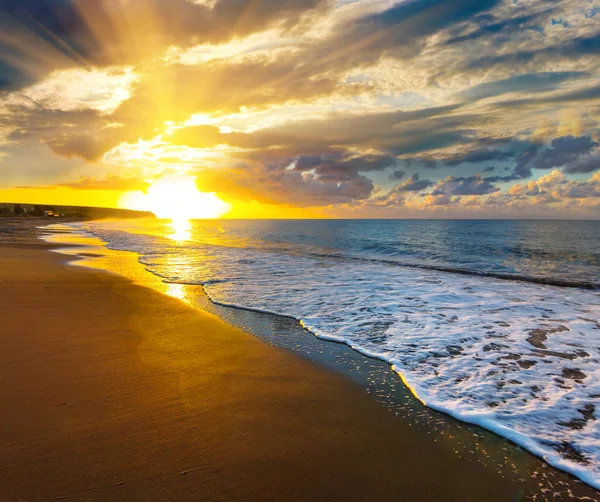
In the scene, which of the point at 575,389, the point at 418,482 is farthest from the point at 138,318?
the point at 575,389

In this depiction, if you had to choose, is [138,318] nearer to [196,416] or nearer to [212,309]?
[212,309]

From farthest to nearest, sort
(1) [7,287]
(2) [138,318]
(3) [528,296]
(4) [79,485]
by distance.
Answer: (3) [528,296] → (1) [7,287] → (2) [138,318] → (4) [79,485]

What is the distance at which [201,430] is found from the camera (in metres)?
3.68

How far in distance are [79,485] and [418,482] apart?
2814mm

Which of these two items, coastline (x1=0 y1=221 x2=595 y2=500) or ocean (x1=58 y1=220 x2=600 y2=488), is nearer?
coastline (x1=0 y1=221 x2=595 y2=500)

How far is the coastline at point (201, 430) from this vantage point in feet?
9.61

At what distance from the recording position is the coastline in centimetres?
293

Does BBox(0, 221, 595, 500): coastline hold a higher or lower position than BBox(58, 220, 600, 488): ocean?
higher

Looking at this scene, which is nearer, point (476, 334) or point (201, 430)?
point (201, 430)

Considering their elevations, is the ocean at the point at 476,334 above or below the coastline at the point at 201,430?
below

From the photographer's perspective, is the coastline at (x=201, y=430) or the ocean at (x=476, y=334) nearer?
the coastline at (x=201, y=430)

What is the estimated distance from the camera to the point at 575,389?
503 centimetres

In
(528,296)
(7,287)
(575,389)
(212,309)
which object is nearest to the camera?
(575,389)

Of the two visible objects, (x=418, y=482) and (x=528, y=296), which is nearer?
(x=418, y=482)
